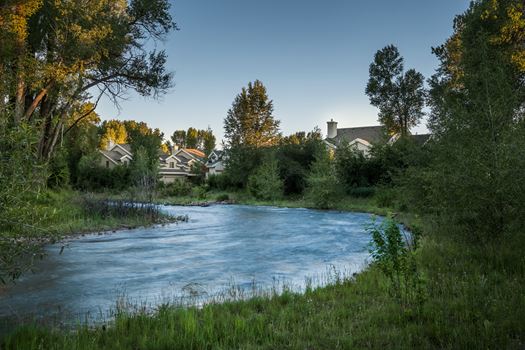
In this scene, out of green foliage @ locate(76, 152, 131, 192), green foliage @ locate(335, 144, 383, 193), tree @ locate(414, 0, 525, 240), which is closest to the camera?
tree @ locate(414, 0, 525, 240)

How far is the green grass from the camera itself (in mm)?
4371

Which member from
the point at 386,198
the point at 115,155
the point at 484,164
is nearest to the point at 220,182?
the point at 386,198

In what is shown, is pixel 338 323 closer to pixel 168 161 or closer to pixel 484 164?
pixel 484 164

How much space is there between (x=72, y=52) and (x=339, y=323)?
16.7m

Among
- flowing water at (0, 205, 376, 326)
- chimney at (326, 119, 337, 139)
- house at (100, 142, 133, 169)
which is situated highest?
chimney at (326, 119, 337, 139)

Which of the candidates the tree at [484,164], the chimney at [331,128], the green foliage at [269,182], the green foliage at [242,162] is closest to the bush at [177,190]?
the green foliage at [242,162]

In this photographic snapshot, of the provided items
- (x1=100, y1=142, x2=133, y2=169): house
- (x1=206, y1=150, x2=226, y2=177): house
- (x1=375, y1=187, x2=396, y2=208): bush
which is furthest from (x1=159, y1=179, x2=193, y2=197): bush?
(x1=375, y1=187, x2=396, y2=208): bush

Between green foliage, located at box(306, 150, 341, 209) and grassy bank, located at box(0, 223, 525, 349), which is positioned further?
green foliage, located at box(306, 150, 341, 209)

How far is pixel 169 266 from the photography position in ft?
36.3

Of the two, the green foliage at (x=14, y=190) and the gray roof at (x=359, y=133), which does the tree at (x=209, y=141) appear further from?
the green foliage at (x=14, y=190)

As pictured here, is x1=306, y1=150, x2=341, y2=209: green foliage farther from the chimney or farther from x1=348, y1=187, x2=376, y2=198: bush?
the chimney

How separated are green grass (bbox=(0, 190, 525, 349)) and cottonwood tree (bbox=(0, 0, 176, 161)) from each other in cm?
1140

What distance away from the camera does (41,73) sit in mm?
16672

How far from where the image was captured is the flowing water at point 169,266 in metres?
7.63
